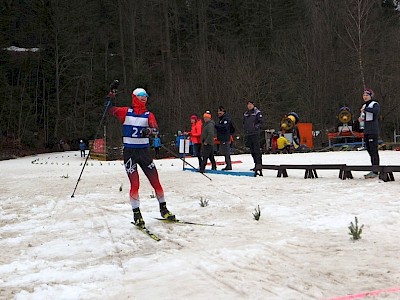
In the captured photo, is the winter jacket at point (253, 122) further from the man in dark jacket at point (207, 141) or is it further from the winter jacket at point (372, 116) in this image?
the winter jacket at point (372, 116)

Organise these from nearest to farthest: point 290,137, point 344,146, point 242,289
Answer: point 242,289
point 344,146
point 290,137

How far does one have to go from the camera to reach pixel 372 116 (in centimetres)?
988

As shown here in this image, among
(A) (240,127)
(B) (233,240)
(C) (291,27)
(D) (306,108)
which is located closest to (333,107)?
(D) (306,108)

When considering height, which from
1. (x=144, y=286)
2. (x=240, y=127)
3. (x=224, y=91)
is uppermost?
(x=224, y=91)

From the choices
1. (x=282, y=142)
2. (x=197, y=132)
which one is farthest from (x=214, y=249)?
(x=282, y=142)

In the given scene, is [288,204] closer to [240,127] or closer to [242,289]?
[242,289]

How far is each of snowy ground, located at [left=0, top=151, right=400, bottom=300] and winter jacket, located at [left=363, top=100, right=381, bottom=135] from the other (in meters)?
1.36

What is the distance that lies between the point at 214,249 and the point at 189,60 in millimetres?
42409

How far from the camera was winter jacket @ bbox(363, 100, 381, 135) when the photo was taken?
983cm

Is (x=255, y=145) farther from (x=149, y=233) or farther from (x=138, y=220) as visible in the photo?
(x=149, y=233)

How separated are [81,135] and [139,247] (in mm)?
49503

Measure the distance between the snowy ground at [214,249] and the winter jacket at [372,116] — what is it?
1.36m

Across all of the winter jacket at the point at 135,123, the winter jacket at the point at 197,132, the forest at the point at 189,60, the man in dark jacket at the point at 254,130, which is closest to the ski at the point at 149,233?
the winter jacket at the point at 135,123

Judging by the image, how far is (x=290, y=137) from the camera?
26.9 metres
